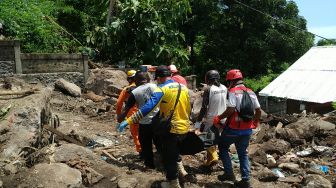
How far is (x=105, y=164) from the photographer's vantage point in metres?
6.41

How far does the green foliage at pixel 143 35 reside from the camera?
15695 mm

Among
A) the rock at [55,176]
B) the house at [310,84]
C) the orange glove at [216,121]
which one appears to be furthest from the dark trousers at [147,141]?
the house at [310,84]

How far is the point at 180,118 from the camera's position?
5.63 metres

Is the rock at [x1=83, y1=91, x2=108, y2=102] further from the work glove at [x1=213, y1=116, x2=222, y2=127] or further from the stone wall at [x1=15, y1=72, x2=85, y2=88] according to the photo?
the work glove at [x1=213, y1=116, x2=222, y2=127]

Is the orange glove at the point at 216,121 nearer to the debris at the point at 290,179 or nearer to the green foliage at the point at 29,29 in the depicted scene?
the debris at the point at 290,179

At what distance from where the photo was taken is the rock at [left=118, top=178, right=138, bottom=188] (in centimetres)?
572

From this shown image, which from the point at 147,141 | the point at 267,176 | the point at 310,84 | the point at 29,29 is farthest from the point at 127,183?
the point at 310,84

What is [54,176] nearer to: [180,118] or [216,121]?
[180,118]

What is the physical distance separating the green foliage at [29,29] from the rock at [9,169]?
907cm

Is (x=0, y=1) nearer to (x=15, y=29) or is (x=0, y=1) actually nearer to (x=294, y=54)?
(x=15, y=29)

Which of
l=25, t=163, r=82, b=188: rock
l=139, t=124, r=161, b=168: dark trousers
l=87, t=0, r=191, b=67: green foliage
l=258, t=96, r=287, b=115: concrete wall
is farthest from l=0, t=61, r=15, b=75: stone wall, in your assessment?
l=258, t=96, r=287, b=115: concrete wall

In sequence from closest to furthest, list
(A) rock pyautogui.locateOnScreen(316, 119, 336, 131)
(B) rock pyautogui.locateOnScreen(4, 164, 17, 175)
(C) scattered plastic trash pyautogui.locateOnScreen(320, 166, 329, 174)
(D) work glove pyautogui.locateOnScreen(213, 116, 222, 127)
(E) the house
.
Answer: (B) rock pyautogui.locateOnScreen(4, 164, 17, 175) < (D) work glove pyautogui.locateOnScreen(213, 116, 222, 127) < (C) scattered plastic trash pyautogui.locateOnScreen(320, 166, 329, 174) < (A) rock pyautogui.locateOnScreen(316, 119, 336, 131) < (E) the house

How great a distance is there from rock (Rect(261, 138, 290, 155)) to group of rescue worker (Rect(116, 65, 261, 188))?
2135 millimetres

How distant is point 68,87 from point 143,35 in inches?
171
